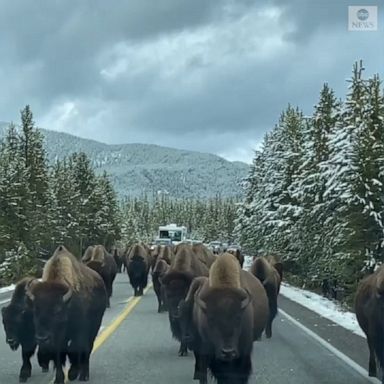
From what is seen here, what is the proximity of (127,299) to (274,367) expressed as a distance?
14.2 meters

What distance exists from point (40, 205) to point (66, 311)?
39234 millimetres

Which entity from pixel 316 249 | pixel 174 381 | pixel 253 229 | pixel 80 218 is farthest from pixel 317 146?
pixel 80 218

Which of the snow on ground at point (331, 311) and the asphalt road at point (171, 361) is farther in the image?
the snow on ground at point (331, 311)

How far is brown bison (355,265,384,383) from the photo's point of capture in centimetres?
881

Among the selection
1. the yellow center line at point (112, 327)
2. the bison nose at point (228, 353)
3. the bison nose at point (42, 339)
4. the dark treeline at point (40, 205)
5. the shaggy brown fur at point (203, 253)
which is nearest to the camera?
the bison nose at point (228, 353)

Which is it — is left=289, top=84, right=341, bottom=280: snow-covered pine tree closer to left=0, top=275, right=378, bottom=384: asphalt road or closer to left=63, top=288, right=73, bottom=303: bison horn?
left=0, top=275, right=378, bottom=384: asphalt road

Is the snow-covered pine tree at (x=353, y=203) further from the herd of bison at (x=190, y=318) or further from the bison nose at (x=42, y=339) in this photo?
the bison nose at (x=42, y=339)

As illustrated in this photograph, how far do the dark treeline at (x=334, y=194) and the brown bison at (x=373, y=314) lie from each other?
10921mm

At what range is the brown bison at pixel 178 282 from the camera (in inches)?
459

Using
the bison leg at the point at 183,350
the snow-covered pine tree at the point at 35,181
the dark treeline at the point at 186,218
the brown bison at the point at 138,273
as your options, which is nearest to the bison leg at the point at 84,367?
the bison leg at the point at 183,350

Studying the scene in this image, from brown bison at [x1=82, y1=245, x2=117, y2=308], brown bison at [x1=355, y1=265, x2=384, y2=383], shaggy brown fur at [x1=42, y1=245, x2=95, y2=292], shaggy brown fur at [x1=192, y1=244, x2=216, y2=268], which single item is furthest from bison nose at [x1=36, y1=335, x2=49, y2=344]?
brown bison at [x1=82, y1=245, x2=117, y2=308]

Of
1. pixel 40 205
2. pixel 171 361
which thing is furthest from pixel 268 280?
pixel 40 205

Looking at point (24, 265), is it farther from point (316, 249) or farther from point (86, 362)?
point (86, 362)

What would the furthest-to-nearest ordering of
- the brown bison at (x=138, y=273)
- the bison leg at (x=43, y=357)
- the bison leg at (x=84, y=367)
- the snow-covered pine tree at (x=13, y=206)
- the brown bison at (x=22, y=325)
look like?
the snow-covered pine tree at (x=13, y=206), the brown bison at (x=138, y=273), the brown bison at (x=22, y=325), the bison leg at (x=84, y=367), the bison leg at (x=43, y=357)
